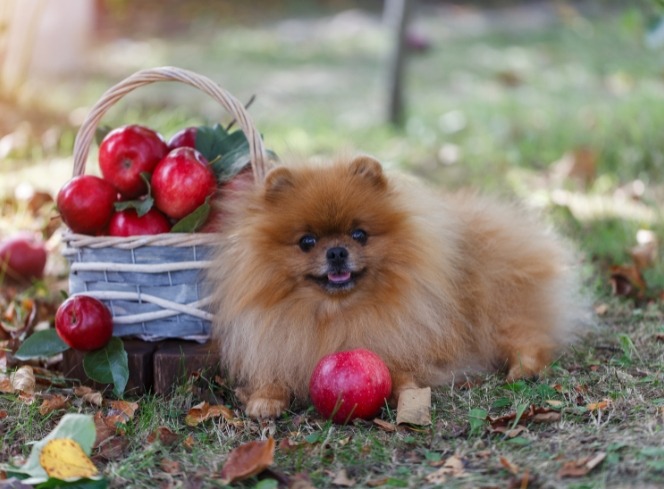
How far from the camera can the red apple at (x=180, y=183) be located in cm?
294

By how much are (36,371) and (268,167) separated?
Result: 1.14 meters

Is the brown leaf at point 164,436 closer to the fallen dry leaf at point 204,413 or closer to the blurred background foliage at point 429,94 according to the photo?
the fallen dry leaf at point 204,413

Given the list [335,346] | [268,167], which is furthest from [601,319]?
[268,167]

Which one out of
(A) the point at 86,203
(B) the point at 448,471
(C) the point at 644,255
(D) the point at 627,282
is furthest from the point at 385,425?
(C) the point at 644,255

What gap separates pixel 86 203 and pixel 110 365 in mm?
558

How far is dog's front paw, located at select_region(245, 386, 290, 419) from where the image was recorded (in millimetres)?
2760

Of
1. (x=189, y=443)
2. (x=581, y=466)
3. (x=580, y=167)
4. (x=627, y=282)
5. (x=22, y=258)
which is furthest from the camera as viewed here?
(x=580, y=167)

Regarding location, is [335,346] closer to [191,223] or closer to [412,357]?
→ [412,357]

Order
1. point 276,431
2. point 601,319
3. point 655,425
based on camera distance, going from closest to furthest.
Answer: point 655,425 → point 276,431 → point 601,319

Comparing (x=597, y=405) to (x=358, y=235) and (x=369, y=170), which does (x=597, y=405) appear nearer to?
(x=358, y=235)

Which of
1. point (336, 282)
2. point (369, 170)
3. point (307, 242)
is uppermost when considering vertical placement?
point (369, 170)

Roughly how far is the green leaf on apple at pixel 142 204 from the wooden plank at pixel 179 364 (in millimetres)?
486

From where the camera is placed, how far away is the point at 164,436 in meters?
2.59

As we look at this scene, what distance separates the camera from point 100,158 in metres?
3.10
